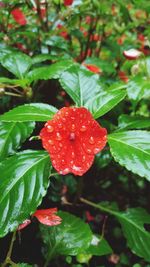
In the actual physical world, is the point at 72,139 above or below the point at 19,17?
below

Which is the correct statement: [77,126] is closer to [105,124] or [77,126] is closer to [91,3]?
[105,124]

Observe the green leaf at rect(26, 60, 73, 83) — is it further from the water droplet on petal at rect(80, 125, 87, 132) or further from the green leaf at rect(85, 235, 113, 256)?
the green leaf at rect(85, 235, 113, 256)

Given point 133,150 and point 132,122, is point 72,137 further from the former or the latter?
point 132,122

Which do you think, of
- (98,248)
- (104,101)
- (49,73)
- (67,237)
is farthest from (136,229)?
(49,73)

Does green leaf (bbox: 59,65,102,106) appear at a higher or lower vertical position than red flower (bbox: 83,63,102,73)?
lower

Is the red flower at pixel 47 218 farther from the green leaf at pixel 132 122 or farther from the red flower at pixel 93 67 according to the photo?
the red flower at pixel 93 67

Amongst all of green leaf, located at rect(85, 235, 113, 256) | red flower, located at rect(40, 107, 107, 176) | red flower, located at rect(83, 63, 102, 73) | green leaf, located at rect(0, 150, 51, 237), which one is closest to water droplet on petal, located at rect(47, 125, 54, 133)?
red flower, located at rect(40, 107, 107, 176)

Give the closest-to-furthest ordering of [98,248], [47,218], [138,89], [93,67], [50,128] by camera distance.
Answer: [50,128] < [47,218] < [138,89] < [98,248] < [93,67]
